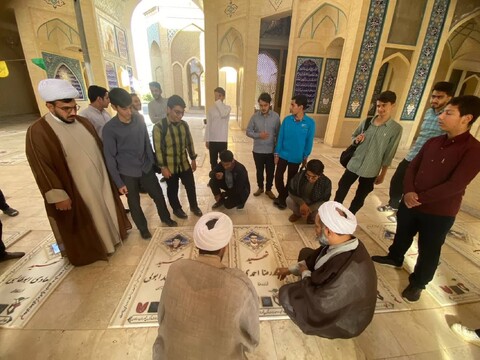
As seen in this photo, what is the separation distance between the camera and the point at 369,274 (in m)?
1.42

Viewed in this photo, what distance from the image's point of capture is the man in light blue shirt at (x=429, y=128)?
2646 mm

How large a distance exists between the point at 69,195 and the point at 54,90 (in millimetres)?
923

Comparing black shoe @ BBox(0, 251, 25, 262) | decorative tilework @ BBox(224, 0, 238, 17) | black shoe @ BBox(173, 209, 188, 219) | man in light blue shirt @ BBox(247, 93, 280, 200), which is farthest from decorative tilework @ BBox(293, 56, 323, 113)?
black shoe @ BBox(0, 251, 25, 262)

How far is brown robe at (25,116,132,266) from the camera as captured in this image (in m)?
1.89

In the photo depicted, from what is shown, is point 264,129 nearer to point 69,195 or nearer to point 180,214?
point 180,214

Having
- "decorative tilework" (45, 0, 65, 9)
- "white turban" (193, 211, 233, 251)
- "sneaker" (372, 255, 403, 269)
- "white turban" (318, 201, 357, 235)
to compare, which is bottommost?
"sneaker" (372, 255, 403, 269)

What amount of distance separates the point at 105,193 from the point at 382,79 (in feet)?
30.0

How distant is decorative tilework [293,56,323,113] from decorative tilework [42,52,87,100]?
9092mm

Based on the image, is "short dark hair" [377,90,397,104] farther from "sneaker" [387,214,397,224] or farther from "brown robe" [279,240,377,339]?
"sneaker" [387,214,397,224]

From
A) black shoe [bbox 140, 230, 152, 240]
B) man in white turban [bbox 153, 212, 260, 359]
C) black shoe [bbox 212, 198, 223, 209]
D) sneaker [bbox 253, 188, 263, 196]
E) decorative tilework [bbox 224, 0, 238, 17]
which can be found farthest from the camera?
decorative tilework [bbox 224, 0, 238, 17]

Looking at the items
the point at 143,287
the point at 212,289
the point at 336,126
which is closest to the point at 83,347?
the point at 143,287

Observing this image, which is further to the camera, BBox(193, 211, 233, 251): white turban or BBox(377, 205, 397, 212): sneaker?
BBox(377, 205, 397, 212): sneaker

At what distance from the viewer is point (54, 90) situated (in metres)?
1.83

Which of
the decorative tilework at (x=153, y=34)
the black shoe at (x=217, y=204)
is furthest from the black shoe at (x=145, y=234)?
the decorative tilework at (x=153, y=34)
